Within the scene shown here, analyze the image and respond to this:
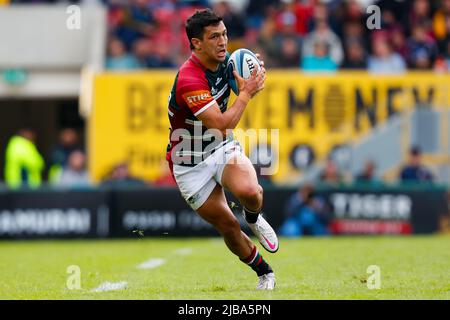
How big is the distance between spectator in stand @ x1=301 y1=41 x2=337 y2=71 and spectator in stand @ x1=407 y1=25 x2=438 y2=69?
1.61 metres

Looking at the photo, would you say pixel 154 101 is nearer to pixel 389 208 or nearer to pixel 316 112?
pixel 316 112

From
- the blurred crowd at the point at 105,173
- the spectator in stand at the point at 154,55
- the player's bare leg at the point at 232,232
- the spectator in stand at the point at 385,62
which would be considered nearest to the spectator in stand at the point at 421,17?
the spectator in stand at the point at 385,62

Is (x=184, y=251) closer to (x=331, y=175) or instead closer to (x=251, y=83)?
(x=331, y=175)

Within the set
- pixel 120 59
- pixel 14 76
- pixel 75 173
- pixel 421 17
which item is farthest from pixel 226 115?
pixel 14 76

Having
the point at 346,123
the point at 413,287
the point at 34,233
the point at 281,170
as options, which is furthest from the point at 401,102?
the point at 413,287

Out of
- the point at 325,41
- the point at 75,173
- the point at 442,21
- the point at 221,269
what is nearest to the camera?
the point at 221,269

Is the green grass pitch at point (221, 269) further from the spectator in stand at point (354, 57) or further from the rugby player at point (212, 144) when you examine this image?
the spectator in stand at point (354, 57)

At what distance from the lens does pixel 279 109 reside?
19.9m

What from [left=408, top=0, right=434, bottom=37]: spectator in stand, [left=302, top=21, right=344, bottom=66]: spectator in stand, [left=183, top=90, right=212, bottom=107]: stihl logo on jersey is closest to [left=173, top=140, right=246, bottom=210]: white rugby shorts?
[left=183, top=90, right=212, bottom=107]: stihl logo on jersey

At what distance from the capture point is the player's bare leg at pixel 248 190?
27.2ft

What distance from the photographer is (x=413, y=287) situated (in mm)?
8438

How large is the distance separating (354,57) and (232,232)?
11894 mm

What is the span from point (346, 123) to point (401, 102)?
1.07m

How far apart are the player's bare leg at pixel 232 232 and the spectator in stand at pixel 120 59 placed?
1215 cm
